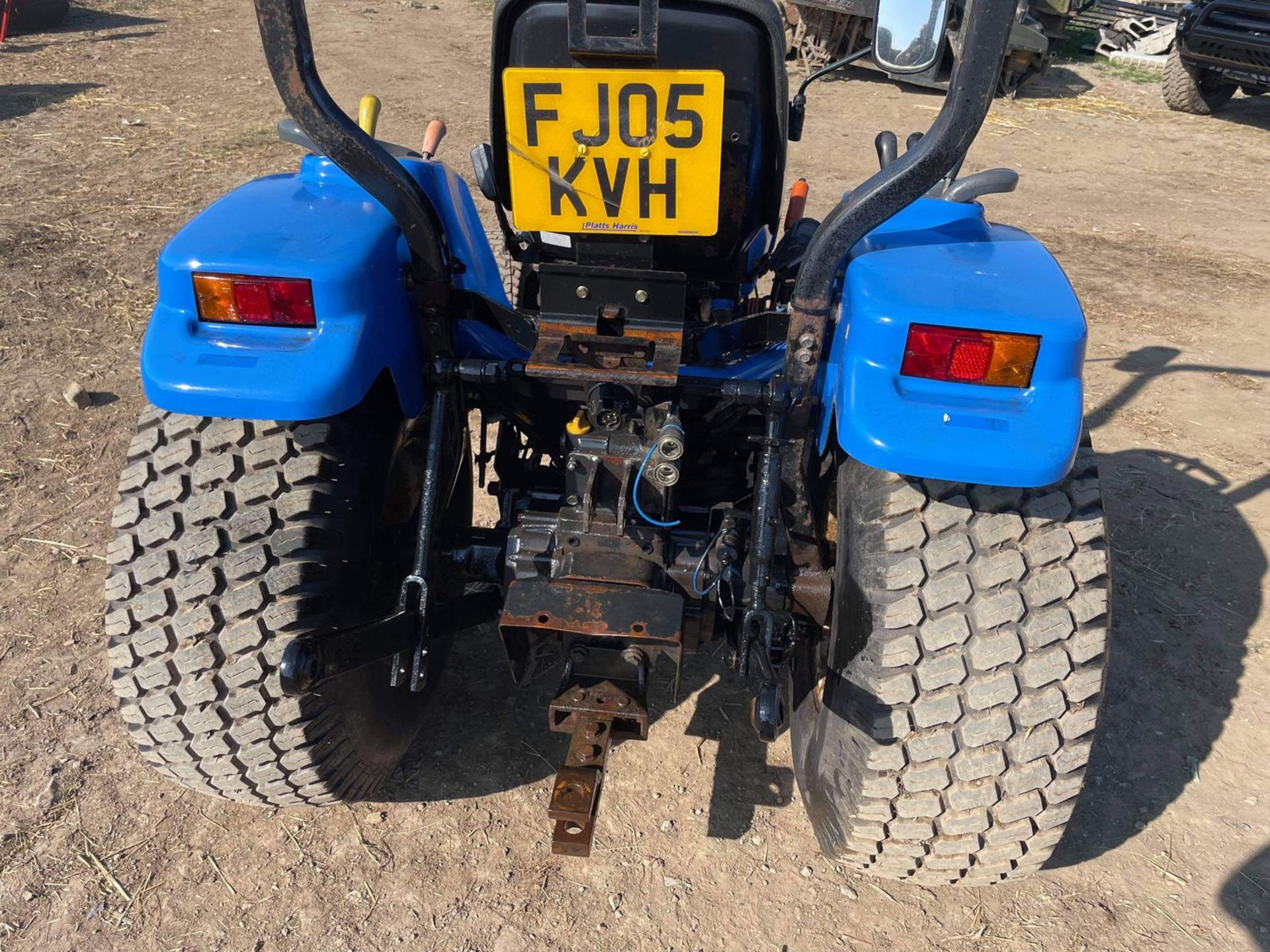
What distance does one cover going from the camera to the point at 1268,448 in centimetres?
470

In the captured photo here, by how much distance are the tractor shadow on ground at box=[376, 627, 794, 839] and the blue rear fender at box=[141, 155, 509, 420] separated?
1048mm

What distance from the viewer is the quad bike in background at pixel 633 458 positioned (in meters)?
1.89

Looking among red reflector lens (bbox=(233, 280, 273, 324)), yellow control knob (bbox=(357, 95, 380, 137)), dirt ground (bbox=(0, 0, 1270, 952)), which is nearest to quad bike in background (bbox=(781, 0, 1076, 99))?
dirt ground (bbox=(0, 0, 1270, 952))

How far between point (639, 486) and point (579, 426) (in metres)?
0.20

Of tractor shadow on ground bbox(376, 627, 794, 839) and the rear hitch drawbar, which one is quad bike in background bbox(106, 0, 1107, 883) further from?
tractor shadow on ground bbox(376, 627, 794, 839)

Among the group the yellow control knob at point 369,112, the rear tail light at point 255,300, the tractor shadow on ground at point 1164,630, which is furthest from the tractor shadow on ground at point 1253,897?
the yellow control knob at point 369,112

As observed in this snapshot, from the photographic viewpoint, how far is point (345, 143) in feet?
6.33

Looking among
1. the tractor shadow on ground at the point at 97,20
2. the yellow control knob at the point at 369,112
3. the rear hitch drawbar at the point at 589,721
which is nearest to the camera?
the rear hitch drawbar at the point at 589,721

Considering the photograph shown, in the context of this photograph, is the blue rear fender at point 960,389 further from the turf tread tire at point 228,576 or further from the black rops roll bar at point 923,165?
the turf tread tire at point 228,576

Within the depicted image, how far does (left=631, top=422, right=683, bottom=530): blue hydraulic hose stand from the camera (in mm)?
2154

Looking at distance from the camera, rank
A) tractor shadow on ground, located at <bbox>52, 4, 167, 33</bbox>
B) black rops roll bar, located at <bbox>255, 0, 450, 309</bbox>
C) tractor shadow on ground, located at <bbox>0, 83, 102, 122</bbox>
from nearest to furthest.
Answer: black rops roll bar, located at <bbox>255, 0, 450, 309</bbox> → tractor shadow on ground, located at <bbox>0, 83, 102, 122</bbox> → tractor shadow on ground, located at <bbox>52, 4, 167, 33</bbox>

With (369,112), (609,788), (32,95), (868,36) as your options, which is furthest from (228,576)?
(868,36)

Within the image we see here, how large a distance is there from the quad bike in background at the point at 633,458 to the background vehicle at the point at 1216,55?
35.6 ft

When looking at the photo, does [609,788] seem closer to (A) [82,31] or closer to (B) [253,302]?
(B) [253,302]
